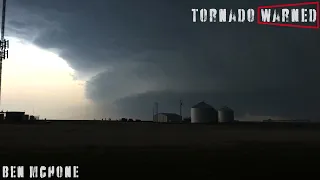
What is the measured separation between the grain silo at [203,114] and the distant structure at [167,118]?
1336 inches

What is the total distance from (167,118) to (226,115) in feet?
115

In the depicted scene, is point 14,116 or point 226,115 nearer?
point 14,116

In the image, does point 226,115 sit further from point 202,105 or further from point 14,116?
point 14,116

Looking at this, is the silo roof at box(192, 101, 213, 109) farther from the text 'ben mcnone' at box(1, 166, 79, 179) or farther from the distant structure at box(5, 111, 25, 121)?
the text 'ben mcnone' at box(1, 166, 79, 179)

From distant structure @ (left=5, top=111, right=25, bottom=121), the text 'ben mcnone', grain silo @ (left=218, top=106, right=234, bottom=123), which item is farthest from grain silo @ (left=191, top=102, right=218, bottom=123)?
the text 'ben mcnone'

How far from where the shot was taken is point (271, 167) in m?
18.4

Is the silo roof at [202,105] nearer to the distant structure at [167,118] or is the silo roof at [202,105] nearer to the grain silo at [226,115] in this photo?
the grain silo at [226,115]

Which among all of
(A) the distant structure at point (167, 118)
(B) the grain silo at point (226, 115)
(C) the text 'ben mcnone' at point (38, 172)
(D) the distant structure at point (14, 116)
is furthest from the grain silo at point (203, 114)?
(C) the text 'ben mcnone' at point (38, 172)

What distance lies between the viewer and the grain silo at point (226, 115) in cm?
13050

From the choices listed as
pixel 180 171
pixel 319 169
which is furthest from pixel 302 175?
Answer: pixel 180 171

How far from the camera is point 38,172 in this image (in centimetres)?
1655

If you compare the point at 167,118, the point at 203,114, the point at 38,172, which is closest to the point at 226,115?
the point at 203,114

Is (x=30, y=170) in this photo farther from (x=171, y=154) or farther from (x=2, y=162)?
(x=171, y=154)

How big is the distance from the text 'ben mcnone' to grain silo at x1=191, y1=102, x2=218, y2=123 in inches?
4145
